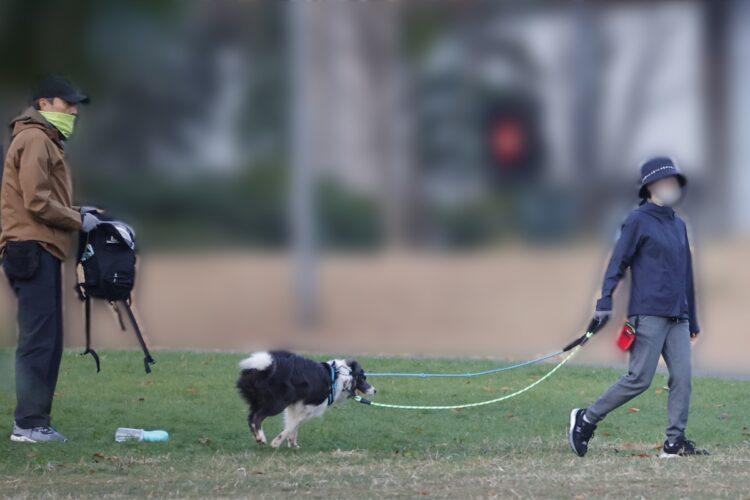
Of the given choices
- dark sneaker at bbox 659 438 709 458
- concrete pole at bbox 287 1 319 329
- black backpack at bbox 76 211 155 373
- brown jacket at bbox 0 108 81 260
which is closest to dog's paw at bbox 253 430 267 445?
black backpack at bbox 76 211 155 373

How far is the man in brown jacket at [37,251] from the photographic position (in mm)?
7891

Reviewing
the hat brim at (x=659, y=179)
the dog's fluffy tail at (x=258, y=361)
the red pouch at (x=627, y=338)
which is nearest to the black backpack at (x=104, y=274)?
the dog's fluffy tail at (x=258, y=361)

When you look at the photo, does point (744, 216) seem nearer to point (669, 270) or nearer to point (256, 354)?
point (669, 270)

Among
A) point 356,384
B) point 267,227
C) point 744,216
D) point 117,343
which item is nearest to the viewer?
point 267,227

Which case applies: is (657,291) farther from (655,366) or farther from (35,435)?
(35,435)

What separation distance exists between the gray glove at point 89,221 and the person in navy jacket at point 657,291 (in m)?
3.52

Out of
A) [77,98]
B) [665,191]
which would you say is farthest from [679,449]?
[77,98]

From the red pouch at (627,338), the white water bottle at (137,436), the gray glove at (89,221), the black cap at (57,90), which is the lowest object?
the white water bottle at (137,436)

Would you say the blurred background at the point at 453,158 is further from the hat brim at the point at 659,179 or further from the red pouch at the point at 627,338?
the red pouch at the point at 627,338

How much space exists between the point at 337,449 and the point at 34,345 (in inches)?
96.7

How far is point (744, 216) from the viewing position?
28.3 ft

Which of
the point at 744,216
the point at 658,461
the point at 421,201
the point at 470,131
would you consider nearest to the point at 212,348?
the point at 421,201

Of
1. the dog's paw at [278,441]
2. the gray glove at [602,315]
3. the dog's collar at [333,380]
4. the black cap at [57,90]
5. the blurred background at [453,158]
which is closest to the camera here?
the black cap at [57,90]

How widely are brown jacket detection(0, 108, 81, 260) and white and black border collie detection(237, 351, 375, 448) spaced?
167 cm
